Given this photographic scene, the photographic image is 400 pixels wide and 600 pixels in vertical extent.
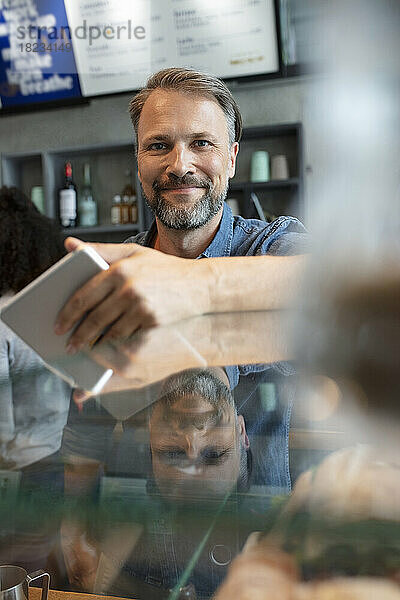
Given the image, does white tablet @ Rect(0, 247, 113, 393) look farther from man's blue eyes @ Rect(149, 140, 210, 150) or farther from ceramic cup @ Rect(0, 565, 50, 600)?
man's blue eyes @ Rect(149, 140, 210, 150)

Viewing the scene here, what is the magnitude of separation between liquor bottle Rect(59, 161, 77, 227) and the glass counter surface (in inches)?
47.0

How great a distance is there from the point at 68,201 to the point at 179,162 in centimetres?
100

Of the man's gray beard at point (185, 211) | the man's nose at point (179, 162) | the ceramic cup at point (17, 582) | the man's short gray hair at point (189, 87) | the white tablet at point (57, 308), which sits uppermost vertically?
the man's short gray hair at point (189, 87)

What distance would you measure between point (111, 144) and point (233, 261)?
1058 mm

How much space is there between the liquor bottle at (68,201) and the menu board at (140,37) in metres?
0.19

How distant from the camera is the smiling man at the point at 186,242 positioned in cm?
13

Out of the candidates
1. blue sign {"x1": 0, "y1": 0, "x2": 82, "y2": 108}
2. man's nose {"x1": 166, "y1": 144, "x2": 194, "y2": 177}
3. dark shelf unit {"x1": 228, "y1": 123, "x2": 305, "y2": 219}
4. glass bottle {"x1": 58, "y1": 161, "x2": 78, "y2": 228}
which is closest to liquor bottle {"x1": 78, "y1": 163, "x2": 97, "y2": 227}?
glass bottle {"x1": 58, "y1": 161, "x2": 78, "y2": 228}

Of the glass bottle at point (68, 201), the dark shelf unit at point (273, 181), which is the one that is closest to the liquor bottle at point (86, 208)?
the glass bottle at point (68, 201)

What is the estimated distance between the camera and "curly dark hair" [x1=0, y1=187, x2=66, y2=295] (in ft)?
0.86

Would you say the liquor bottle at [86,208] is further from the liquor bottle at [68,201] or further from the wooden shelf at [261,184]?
the wooden shelf at [261,184]

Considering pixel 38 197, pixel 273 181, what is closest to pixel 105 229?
pixel 38 197

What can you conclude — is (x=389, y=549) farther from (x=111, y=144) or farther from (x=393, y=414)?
(x=111, y=144)

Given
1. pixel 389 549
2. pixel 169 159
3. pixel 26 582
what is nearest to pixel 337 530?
pixel 389 549

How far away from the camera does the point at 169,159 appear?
0.33 meters
